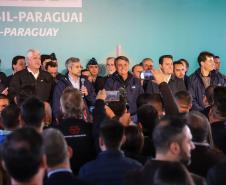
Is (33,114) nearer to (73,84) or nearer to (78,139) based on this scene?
(78,139)

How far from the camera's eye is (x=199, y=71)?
7.55 m

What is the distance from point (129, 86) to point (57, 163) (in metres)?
4.38

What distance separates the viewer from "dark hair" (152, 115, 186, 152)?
9.23ft

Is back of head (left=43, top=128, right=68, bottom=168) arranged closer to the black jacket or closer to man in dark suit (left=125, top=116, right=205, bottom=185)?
man in dark suit (left=125, top=116, right=205, bottom=185)

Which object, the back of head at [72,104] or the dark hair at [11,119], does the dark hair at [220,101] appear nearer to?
the back of head at [72,104]

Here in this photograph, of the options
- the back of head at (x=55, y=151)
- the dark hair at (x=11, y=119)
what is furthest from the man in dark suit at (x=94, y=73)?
the back of head at (x=55, y=151)

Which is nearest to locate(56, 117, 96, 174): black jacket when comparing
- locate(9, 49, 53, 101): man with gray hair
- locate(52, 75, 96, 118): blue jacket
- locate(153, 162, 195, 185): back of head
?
locate(153, 162, 195, 185): back of head

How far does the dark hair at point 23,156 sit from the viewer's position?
2213mm

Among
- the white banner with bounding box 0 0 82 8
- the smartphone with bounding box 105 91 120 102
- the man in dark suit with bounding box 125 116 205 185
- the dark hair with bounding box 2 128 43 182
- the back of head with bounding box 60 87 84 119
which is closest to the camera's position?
the dark hair with bounding box 2 128 43 182

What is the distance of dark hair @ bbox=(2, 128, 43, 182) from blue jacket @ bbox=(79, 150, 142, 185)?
0.84 m

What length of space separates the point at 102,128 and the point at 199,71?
15.1 ft

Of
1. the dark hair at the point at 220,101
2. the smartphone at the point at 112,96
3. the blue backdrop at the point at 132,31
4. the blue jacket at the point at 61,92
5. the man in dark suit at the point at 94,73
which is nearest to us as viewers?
the dark hair at the point at 220,101

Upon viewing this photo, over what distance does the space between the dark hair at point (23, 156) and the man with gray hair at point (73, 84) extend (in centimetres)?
421

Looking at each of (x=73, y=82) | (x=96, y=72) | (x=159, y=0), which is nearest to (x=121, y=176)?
(x=73, y=82)
